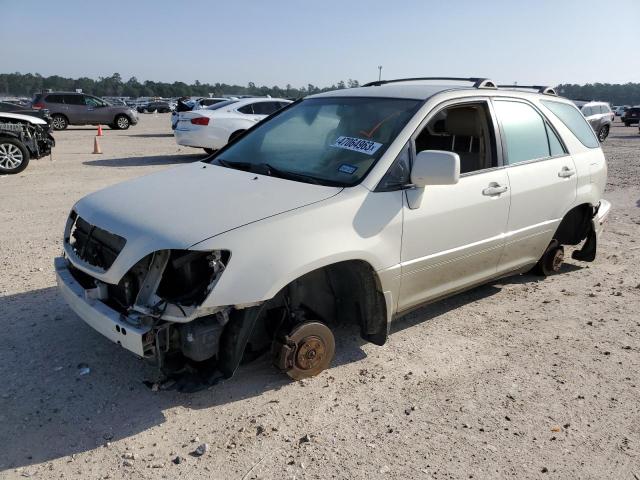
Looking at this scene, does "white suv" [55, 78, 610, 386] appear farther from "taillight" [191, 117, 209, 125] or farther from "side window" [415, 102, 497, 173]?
"taillight" [191, 117, 209, 125]

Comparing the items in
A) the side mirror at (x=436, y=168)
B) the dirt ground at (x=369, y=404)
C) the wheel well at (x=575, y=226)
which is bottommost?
the dirt ground at (x=369, y=404)

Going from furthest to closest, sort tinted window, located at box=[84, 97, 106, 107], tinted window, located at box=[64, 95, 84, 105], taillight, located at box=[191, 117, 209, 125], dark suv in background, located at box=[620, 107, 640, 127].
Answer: dark suv in background, located at box=[620, 107, 640, 127]
tinted window, located at box=[84, 97, 106, 107]
tinted window, located at box=[64, 95, 84, 105]
taillight, located at box=[191, 117, 209, 125]

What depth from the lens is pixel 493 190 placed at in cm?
410

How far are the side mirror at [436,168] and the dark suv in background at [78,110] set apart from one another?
2345 centimetres

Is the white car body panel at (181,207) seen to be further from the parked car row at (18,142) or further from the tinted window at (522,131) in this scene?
the parked car row at (18,142)

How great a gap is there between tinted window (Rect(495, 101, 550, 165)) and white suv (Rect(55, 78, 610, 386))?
0.02 meters

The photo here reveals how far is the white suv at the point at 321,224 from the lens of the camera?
2.88 m

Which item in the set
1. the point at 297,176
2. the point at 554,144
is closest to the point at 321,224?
the point at 297,176

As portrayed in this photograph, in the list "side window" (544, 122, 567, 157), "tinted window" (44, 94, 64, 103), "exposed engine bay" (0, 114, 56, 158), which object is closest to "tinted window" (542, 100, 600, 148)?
"side window" (544, 122, 567, 157)

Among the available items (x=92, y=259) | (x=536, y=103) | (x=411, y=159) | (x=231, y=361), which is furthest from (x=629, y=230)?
(x=92, y=259)

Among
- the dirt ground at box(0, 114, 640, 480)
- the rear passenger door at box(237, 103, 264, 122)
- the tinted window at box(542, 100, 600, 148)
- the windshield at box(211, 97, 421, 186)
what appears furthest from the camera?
the rear passenger door at box(237, 103, 264, 122)

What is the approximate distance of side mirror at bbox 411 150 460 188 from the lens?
3.37 m

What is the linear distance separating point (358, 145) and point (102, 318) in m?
1.96

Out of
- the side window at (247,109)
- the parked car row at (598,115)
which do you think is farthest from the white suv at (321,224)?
the parked car row at (598,115)
